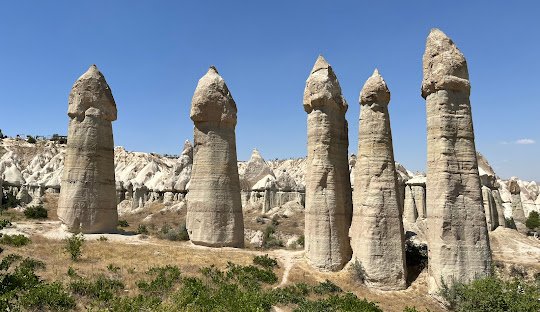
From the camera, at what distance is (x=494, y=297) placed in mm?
14070

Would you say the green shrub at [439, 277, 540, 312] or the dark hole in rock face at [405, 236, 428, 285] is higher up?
the dark hole in rock face at [405, 236, 428, 285]

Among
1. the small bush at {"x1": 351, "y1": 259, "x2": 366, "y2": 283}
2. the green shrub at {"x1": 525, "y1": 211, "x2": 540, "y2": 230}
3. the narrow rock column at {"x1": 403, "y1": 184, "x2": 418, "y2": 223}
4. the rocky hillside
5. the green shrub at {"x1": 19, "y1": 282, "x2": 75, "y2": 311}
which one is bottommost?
the green shrub at {"x1": 19, "y1": 282, "x2": 75, "y2": 311}

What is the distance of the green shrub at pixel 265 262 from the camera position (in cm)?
1941

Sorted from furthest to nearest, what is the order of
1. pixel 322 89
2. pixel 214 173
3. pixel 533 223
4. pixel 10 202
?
1. pixel 533 223
2. pixel 10 202
3. pixel 214 173
4. pixel 322 89

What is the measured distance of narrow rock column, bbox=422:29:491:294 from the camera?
646 inches

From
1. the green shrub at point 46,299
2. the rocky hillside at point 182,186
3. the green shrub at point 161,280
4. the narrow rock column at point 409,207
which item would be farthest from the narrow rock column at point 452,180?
the rocky hillside at point 182,186

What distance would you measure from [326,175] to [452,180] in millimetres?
5571

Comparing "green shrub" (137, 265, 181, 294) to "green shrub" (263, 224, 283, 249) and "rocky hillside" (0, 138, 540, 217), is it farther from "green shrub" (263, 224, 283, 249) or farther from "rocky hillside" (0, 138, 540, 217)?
"rocky hillside" (0, 138, 540, 217)

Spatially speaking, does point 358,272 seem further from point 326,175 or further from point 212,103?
point 212,103

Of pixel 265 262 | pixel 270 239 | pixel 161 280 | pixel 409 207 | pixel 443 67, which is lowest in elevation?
pixel 161 280

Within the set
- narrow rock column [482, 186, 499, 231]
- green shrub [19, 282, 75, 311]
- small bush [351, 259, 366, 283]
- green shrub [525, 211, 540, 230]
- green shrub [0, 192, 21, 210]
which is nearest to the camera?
green shrub [19, 282, 75, 311]

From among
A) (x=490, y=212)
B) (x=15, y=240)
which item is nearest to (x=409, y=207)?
(x=490, y=212)

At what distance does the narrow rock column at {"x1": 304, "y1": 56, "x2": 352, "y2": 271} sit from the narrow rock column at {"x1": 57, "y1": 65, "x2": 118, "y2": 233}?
11.3 meters

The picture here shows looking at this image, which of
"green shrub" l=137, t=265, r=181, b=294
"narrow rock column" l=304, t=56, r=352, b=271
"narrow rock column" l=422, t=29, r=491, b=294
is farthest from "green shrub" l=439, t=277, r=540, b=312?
"green shrub" l=137, t=265, r=181, b=294
